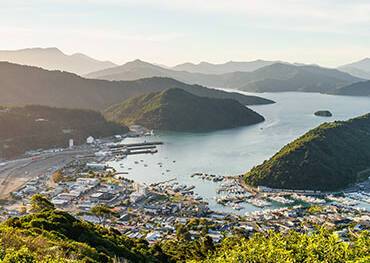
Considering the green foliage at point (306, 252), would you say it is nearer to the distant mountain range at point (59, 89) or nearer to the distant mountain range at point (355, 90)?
the distant mountain range at point (59, 89)

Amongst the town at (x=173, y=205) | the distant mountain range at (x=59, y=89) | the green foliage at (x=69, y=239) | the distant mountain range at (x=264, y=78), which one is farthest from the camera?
the distant mountain range at (x=264, y=78)

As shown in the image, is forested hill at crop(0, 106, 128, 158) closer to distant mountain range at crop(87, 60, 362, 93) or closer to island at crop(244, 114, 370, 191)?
island at crop(244, 114, 370, 191)

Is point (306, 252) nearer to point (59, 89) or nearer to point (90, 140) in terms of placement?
point (90, 140)

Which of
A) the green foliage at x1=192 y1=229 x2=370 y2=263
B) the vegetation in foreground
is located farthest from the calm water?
the green foliage at x1=192 y1=229 x2=370 y2=263

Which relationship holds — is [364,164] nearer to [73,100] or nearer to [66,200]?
[66,200]

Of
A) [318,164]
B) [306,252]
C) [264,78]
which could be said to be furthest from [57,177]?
[264,78]

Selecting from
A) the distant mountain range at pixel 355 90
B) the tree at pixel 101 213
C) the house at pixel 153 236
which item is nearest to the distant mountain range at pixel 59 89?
the tree at pixel 101 213
